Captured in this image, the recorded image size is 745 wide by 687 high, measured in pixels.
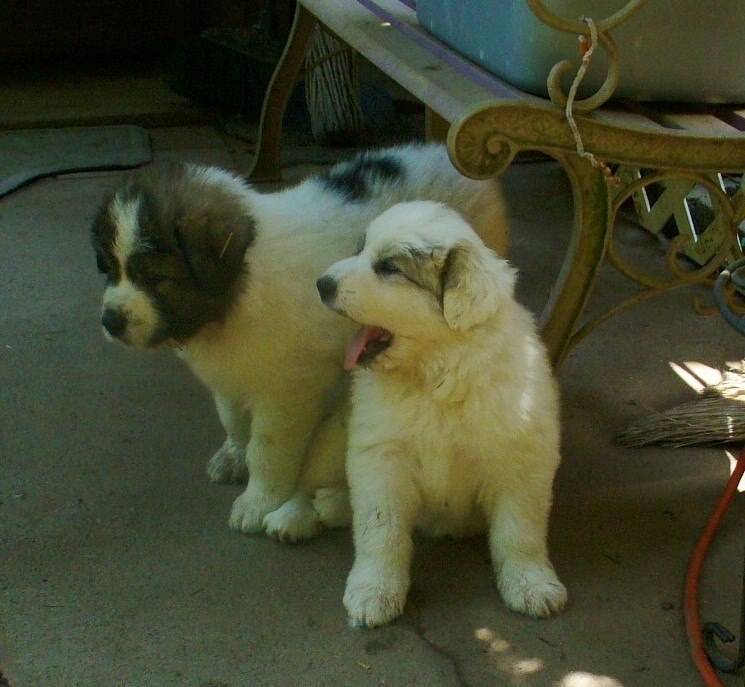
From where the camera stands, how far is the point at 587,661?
2498 millimetres

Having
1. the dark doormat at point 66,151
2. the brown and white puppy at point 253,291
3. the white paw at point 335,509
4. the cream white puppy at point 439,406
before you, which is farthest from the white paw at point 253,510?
the dark doormat at point 66,151

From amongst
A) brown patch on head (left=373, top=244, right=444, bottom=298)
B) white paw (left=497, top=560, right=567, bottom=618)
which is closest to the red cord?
white paw (left=497, top=560, right=567, bottom=618)

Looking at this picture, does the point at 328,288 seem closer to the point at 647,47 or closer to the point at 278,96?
the point at 647,47

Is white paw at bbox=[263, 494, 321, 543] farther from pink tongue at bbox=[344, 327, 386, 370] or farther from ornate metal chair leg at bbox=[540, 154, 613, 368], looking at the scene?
ornate metal chair leg at bbox=[540, 154, 613, 368]

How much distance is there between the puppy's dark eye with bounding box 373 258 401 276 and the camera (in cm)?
248

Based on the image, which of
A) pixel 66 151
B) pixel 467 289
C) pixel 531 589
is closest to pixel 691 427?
pixel 531 589

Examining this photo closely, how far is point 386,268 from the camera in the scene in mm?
2488

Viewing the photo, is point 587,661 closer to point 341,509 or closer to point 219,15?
point 341,509

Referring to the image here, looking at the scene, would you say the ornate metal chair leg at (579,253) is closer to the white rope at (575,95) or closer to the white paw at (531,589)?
the white rope at (575,95)

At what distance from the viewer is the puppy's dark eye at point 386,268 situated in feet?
8.14

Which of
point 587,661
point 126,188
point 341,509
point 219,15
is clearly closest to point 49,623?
point 341,509

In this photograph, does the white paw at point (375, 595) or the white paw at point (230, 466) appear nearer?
the white paw at point (375, 595)

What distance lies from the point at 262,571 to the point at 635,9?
1800 mm

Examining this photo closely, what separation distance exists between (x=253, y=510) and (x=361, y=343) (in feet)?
2.42
